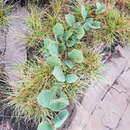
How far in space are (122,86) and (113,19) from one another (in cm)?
42

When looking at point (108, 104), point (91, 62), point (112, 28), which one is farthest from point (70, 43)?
point (108, 104)

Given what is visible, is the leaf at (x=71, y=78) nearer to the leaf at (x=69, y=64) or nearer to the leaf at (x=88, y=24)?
the leaf at (x=69, y=64)

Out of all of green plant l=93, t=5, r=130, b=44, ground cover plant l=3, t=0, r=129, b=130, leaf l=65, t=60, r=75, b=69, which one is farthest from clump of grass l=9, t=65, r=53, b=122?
green plant l=93, t=5, r=130, b=44

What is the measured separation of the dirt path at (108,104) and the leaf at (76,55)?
0.19 metres

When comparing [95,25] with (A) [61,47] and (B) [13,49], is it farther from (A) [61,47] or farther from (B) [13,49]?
(B) [13,49]

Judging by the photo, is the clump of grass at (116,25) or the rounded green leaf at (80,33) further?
the clump of grass at (116,25)

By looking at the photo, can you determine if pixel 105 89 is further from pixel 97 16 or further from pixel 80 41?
pixel 97 16

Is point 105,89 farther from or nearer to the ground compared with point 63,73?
nearer to the ground

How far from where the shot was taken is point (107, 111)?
1.74 metres

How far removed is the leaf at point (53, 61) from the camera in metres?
1.63

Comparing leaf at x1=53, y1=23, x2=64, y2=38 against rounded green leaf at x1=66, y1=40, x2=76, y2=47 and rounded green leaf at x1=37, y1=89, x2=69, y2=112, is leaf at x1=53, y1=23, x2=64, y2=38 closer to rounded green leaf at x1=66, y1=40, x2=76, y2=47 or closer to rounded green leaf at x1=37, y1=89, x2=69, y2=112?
rounded green leaf at x1=66, y1=40, x2=76, y2=47

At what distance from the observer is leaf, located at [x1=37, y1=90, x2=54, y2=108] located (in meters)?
1.59

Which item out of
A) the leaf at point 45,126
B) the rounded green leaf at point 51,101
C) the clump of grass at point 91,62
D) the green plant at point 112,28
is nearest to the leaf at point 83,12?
the green plant at point 112,28

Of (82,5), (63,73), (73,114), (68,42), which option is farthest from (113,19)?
(73,114)
